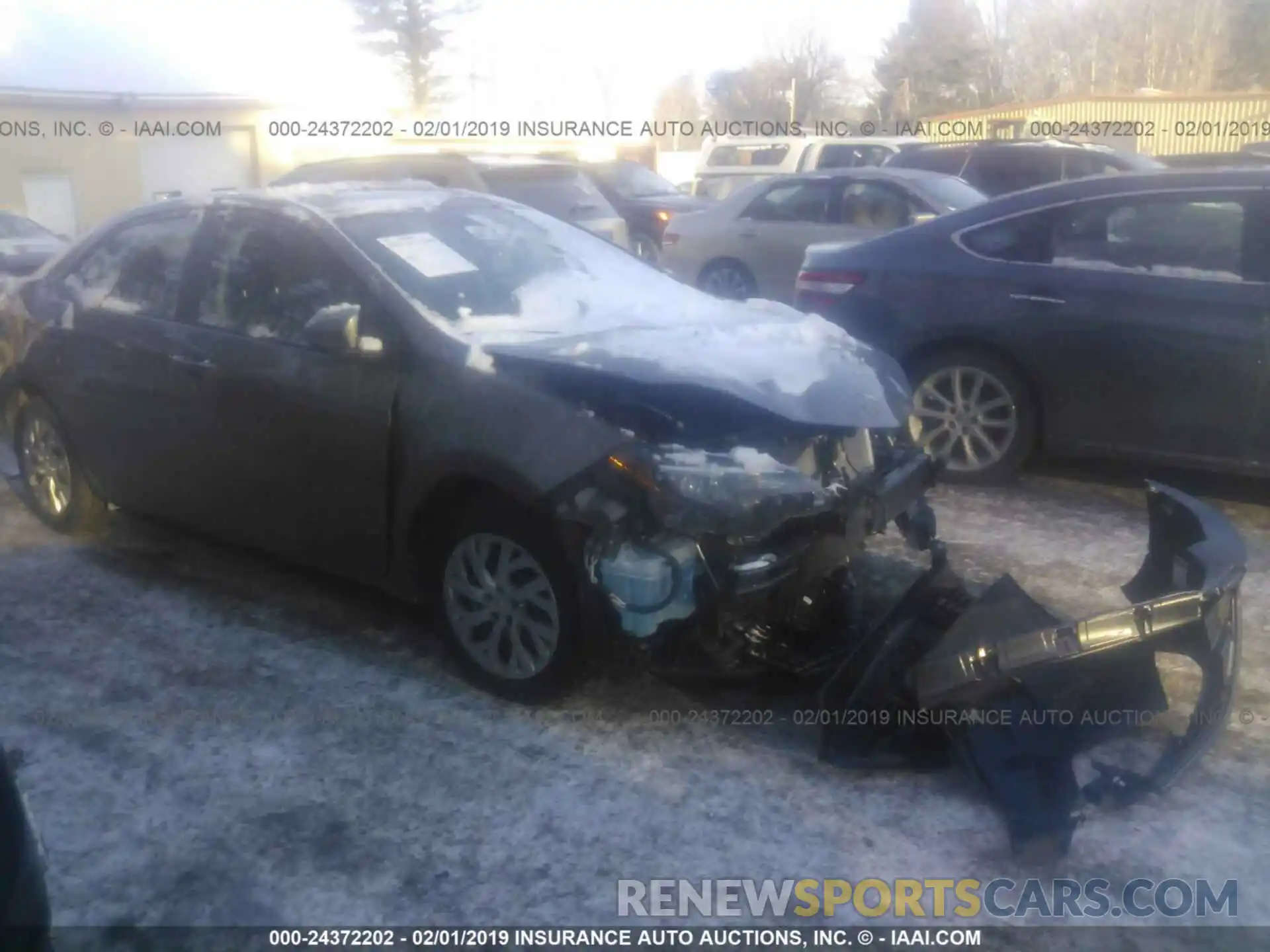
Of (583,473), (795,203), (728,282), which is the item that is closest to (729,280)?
(728,282)

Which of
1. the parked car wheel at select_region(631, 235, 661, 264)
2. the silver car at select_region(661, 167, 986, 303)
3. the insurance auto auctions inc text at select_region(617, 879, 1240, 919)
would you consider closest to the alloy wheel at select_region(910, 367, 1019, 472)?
the insurance auto auctions inc text at select_region(617, 879, 1240, 919)

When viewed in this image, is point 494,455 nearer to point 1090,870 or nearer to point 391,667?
point 391,667

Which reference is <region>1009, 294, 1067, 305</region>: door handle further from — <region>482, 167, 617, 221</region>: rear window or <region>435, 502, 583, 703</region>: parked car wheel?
<region>482, 167, 617, 221</region>: rear window

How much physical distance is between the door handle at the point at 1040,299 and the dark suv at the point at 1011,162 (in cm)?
785

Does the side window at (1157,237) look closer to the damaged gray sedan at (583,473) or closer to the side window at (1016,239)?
the side window at (1016,239)

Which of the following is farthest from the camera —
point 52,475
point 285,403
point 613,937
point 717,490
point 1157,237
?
point 52,475

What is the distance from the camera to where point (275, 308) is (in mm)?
4402

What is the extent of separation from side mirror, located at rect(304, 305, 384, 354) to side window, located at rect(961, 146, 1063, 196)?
35.8 ft

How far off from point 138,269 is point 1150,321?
14.8 feet

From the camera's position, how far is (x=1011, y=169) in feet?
44.3

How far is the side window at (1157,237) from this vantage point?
5.26 m

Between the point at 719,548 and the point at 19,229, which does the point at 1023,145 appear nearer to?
the point at 19,229

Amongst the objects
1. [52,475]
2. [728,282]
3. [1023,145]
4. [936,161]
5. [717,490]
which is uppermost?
[1023,145]

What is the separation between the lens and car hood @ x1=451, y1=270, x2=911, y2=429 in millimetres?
3625
